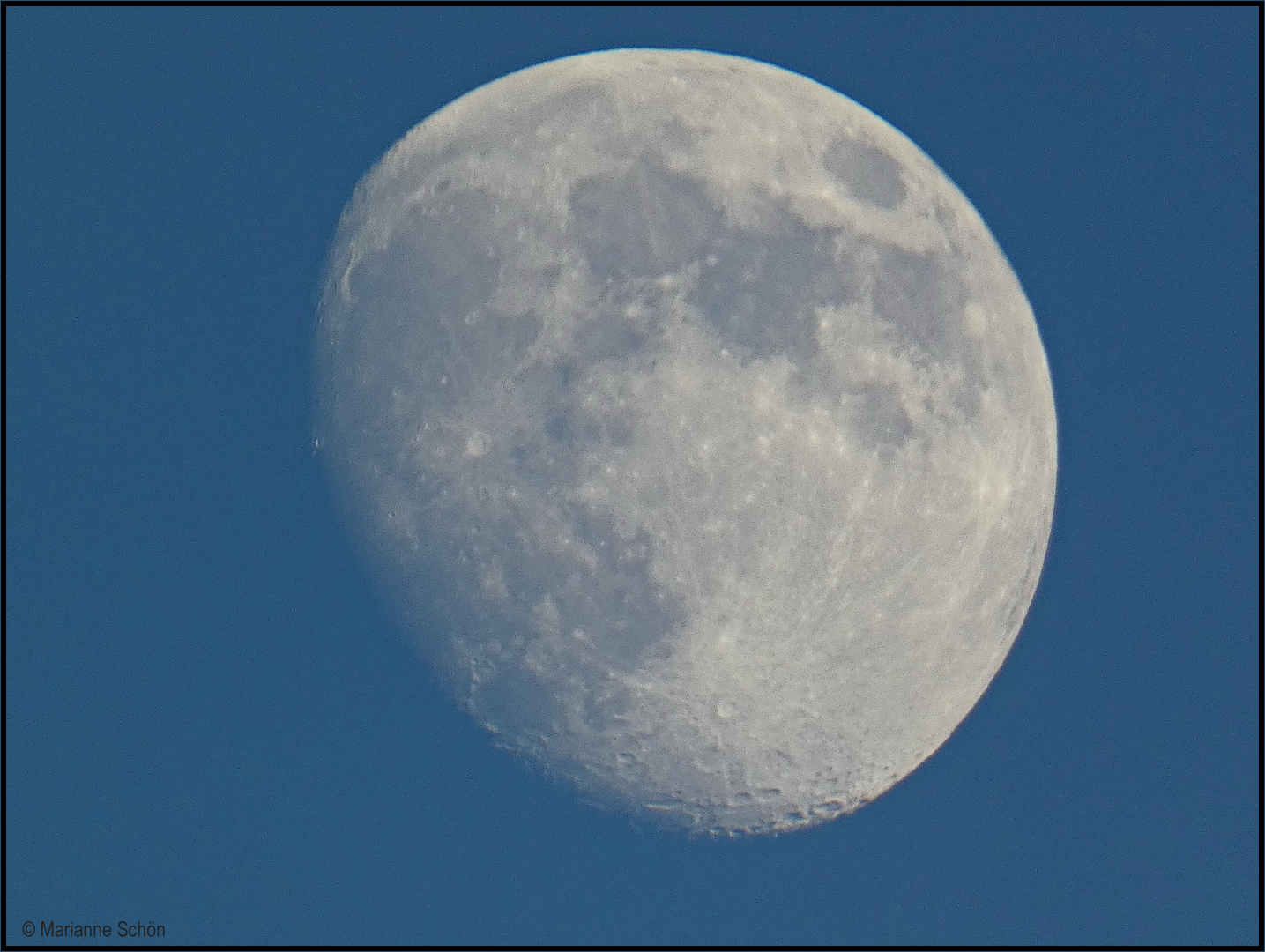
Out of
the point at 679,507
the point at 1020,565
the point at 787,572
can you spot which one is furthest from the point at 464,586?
the point at 1020,565

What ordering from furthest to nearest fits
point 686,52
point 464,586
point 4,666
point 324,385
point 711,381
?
point 4,666, point 686,52, point 324,385, point 464,586, point 711,381

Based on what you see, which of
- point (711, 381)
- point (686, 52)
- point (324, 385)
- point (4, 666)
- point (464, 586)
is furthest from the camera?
point (4, 666)

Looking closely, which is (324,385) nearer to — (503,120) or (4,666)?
(503,120)

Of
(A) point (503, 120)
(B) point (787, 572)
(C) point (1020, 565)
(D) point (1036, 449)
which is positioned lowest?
(B) point (787, 572)

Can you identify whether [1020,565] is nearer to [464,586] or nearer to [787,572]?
[787,572]

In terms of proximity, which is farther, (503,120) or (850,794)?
(850,794)

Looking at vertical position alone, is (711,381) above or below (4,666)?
below
